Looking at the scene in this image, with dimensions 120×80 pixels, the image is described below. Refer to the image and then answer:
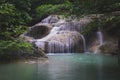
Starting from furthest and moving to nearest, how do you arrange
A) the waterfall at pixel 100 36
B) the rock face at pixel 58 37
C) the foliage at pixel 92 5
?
the waterfall at pixel 100 36 < the rock face at pixel 58 37 < the foliage at pixel 92 5

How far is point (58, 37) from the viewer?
73.3 ft

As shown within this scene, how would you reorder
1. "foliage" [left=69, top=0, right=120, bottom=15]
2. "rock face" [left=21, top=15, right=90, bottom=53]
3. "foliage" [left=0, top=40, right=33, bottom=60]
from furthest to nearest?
"rock face" [left=21, top=15, right=90, bottom=53] → "foliage" [left=0, top=40, right=33, bottom=60] → "foliage" [left=69, top=0, right=120, bottom=15]

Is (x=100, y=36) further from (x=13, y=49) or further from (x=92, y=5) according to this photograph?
(x=92, y=5)

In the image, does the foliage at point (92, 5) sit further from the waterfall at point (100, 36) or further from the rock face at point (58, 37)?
the waterfall at point (100, 36)

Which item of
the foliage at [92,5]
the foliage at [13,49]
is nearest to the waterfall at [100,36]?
the foliage at [13,49]

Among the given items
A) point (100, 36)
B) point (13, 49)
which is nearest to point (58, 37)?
point (100, 36)

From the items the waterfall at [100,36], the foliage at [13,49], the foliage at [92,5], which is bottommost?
the foliage at [13,49]

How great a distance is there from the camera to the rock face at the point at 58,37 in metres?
21.5

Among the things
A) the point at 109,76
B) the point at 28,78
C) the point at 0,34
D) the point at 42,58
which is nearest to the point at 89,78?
the point at 109,76

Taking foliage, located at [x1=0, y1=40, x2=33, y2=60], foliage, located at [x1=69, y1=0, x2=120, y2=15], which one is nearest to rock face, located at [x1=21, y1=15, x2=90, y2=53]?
foliage, located at [x1=0, y1=40, x2=33, y2=60]

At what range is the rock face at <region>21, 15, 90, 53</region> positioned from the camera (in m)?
21.5

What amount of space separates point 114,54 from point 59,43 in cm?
370

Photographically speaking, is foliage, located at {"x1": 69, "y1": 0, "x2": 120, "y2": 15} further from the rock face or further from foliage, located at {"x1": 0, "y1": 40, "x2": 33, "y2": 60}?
the rock face

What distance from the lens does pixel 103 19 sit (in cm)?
1237
